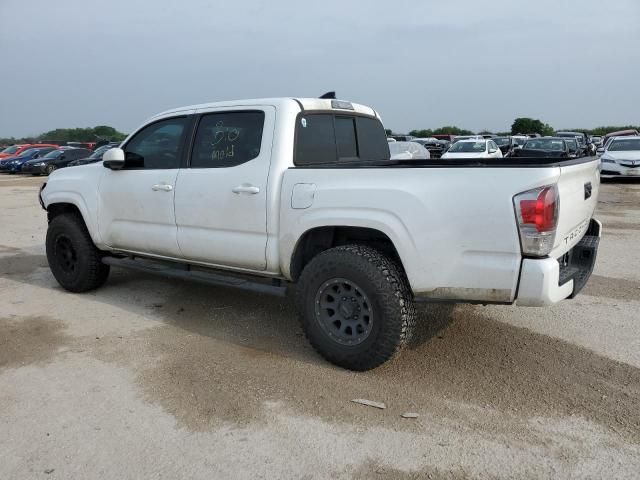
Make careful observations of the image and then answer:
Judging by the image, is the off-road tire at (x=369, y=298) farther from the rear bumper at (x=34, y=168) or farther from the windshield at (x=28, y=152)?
the windshield at (x=28, y=152)

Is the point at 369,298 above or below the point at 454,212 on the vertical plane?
below

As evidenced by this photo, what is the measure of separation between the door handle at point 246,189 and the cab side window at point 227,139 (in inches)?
8.6

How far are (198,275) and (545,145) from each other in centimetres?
1978

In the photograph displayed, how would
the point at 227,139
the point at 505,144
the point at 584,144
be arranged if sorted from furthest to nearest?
the point at 505,144 < the point at 584,144 < the point at 227,139

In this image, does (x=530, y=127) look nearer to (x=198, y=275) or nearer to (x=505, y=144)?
(x=505, y=144)

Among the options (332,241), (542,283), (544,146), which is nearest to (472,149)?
(544,146)

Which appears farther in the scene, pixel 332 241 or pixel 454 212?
pixel 332 241

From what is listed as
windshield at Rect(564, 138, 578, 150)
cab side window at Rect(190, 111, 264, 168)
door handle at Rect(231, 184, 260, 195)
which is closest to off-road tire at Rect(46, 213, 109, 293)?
cab side window at Rect(190, 111, 264, 168)

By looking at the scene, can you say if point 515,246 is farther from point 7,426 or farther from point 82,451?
point 7,426

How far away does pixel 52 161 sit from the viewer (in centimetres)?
2761

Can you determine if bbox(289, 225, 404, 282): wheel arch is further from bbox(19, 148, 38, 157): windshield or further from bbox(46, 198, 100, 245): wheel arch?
bbox(19, 148, 38, 157): windshield

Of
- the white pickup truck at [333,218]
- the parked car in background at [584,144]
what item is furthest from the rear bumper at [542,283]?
the parked car in background at [584,144]

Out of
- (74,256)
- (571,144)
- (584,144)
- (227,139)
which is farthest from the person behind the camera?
(584,144)

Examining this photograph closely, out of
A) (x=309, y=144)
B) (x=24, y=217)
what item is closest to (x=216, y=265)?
(x=309, y=144)
